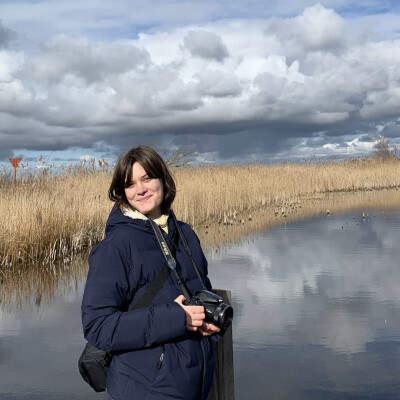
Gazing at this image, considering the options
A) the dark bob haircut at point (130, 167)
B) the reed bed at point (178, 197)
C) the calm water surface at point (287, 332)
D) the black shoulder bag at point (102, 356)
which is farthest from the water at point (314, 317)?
the reed bed at point (178, 197)

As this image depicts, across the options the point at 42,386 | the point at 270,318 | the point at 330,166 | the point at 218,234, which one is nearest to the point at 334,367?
the point at 270,318

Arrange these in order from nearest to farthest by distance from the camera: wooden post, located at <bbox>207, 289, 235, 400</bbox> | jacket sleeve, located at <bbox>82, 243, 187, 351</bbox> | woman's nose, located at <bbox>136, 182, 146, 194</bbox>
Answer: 1. jacket sleeve, located at <bbox>82, 243, 187, 351</bbox>
2. woman's nose, located at <bbox>136, 182, 146, 194</bbox>
3. wooden post, located at <bbox>207, 289, 235, 400</bbox>

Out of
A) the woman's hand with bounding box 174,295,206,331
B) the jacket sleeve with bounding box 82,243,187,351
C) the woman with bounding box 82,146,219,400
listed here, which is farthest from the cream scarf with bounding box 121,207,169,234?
the woman's hand with bounding box 174,295,206,331

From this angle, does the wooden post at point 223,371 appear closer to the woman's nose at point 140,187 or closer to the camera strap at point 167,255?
the camera strap at point 167,255

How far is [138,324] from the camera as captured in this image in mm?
1521

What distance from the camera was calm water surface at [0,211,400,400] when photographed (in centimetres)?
346

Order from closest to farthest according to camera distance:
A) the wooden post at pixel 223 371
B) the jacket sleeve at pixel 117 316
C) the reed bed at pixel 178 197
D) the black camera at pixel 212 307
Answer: the jacket sleeve at pixel 117 316 < the black camera at pixel 212 307 < the wooden post at pixel 223 371 < the reed bed at pixel 178 197

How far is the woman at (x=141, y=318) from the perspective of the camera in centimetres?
153

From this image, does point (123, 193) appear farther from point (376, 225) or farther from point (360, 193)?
point (360, 193)

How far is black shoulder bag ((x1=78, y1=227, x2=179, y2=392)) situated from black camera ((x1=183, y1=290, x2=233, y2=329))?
0.35 ft

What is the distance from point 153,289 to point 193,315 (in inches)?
5.8

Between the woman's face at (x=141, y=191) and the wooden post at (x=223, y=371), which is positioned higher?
the woman's face at (x=141, y=191)

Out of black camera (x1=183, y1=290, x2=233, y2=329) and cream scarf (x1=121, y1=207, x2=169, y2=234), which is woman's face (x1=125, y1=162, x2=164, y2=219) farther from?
black camera (x1=183, y1=290, x2=233, y2=329)

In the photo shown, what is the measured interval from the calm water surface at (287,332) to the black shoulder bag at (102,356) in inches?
69.6
